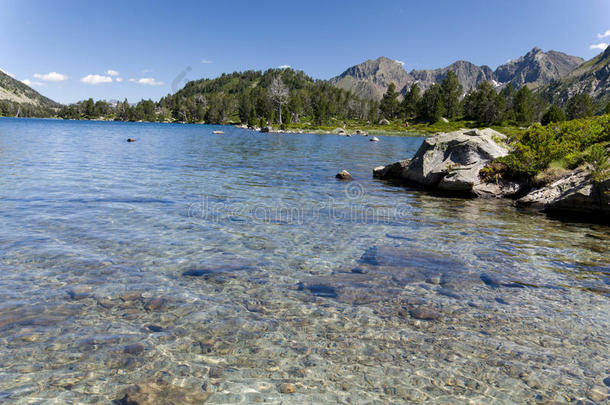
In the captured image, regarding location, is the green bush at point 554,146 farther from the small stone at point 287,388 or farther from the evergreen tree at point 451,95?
the evergreen tree at point 451,95

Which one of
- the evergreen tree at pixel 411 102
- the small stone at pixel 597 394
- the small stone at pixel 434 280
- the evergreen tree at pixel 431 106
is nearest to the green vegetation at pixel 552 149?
the small stone at pixel 434 280

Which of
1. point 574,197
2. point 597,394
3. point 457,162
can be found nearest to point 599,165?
point 574,197

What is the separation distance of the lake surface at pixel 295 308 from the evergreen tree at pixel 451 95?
7419 inches

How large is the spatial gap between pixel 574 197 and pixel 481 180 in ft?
21.4

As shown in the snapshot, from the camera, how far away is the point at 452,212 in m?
17.2

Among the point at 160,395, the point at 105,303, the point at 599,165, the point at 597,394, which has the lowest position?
the point at 160,395

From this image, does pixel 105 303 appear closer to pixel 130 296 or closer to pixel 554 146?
pixel 130 296

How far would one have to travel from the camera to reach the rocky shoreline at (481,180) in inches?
628

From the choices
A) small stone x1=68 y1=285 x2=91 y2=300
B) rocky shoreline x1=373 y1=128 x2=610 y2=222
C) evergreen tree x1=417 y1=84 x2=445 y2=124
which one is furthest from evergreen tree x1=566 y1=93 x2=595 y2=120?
small stone x1=68 y1=285 x2=91 y2=300

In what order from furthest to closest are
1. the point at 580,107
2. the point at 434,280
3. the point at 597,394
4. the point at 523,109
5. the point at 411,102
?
the point at 411,102 < the point at 523,109 < the point at 580,107 < the point at 434,280 < the point at 597,394

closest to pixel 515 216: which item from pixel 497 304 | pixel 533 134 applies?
pixel 533 134

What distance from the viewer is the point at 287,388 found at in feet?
16.7

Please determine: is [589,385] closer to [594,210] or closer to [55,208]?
[594,210]

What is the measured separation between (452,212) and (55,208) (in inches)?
720
